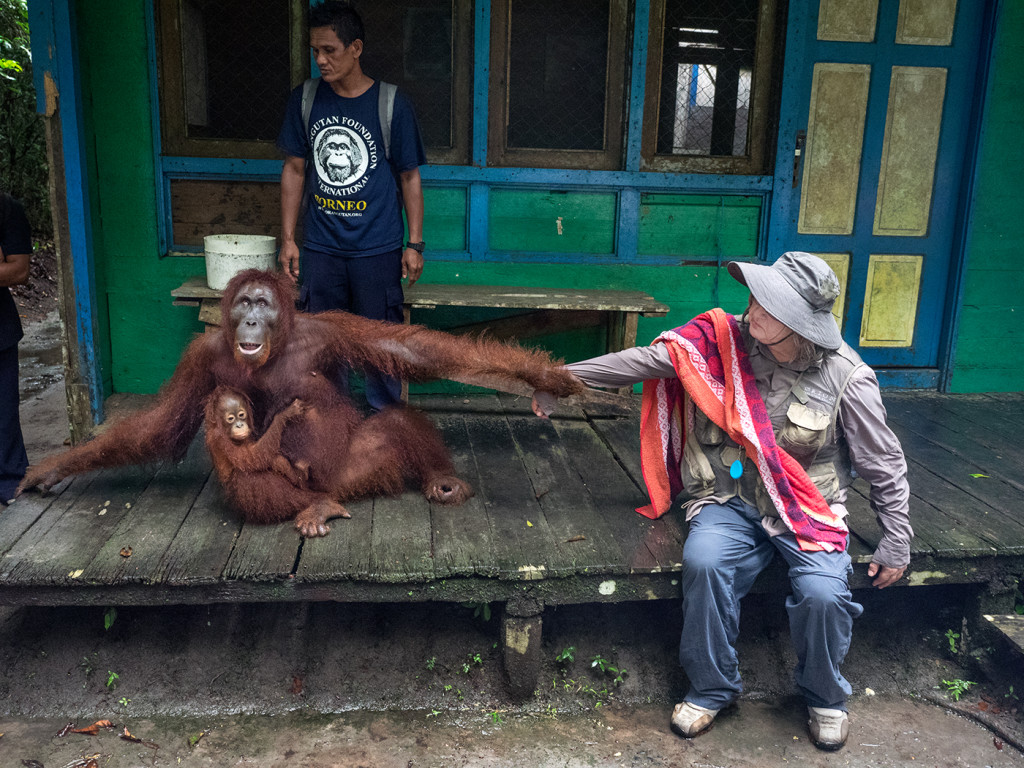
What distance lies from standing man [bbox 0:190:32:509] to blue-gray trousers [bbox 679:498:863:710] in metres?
2.88

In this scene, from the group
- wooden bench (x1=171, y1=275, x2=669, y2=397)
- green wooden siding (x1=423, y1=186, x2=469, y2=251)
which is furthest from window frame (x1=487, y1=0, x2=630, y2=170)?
wooden bench (x1=171, y1=275, x2=669, y2=397)

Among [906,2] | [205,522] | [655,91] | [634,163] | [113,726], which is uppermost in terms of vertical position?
[906,2]

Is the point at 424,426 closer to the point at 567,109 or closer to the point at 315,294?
the point at 315,294

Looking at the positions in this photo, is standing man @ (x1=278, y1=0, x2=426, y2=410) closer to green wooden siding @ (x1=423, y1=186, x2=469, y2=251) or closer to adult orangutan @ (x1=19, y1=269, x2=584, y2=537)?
green wooden siding @ (x1=423, y1=186, x2=469, y2=251)

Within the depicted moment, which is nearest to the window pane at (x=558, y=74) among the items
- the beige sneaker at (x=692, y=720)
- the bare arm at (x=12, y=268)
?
the bare arm at (x=12, y=268)

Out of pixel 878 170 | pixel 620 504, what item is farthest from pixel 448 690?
pixel 878 170

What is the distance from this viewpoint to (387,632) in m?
3.27

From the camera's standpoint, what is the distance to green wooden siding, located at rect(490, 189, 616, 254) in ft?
15.7

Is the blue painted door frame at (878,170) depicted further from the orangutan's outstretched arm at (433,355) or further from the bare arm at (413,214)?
the orangutan's outstretched arm at (433,355)

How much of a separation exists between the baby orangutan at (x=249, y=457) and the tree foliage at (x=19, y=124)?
9.22m

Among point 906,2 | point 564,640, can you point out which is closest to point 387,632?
point 564,640

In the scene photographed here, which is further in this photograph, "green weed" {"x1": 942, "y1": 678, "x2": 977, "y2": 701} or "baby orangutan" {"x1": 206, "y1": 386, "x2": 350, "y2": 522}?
"green weed" {"x1": 942, "y1": 678, "x2": 977, "y2": 701}

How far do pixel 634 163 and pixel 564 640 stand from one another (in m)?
2.70

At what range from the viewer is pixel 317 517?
308 cm
